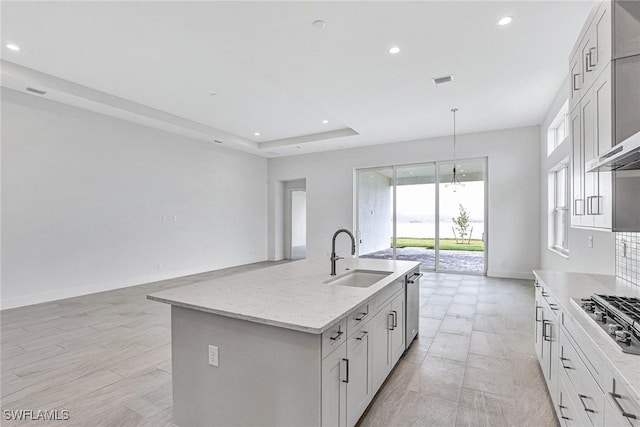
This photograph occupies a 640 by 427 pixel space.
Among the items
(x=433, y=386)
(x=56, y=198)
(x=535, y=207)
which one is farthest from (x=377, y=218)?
(x=56, y=198)

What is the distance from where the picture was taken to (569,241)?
4.38 meters

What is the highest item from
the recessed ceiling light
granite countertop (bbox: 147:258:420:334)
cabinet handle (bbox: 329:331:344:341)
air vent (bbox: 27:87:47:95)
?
the recessed ceiling light

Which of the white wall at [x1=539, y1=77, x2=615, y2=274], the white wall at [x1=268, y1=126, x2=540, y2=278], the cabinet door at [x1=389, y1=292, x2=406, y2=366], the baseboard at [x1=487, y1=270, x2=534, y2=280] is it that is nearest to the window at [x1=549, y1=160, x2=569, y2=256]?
the white wall at [x1=539, y1=77, x2=615, y2=274]

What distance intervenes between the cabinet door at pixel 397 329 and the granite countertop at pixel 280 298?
244 mm

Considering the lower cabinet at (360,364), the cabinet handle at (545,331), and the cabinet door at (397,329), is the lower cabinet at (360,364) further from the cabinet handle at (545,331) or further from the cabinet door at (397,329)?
the cabinet handle at (545,331)

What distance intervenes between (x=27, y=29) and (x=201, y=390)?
4.08 metres

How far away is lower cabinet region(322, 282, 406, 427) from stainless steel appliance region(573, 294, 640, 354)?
1162 millimetres

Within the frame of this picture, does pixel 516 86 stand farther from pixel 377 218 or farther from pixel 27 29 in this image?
pixel 27 29

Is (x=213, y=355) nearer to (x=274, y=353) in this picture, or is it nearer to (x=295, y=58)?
(x=274, y=353)

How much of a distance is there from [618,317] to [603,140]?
3.21 ft

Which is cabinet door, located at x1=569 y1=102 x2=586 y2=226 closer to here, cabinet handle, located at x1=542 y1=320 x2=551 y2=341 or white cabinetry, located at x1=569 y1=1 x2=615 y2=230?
white cabinetry, located at x1=569 y1=1 x2=615 y2=230

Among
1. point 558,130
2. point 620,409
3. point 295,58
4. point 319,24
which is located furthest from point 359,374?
point 558,130

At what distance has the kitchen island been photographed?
1.53m

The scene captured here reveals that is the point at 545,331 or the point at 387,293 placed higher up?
the point at 387,293
